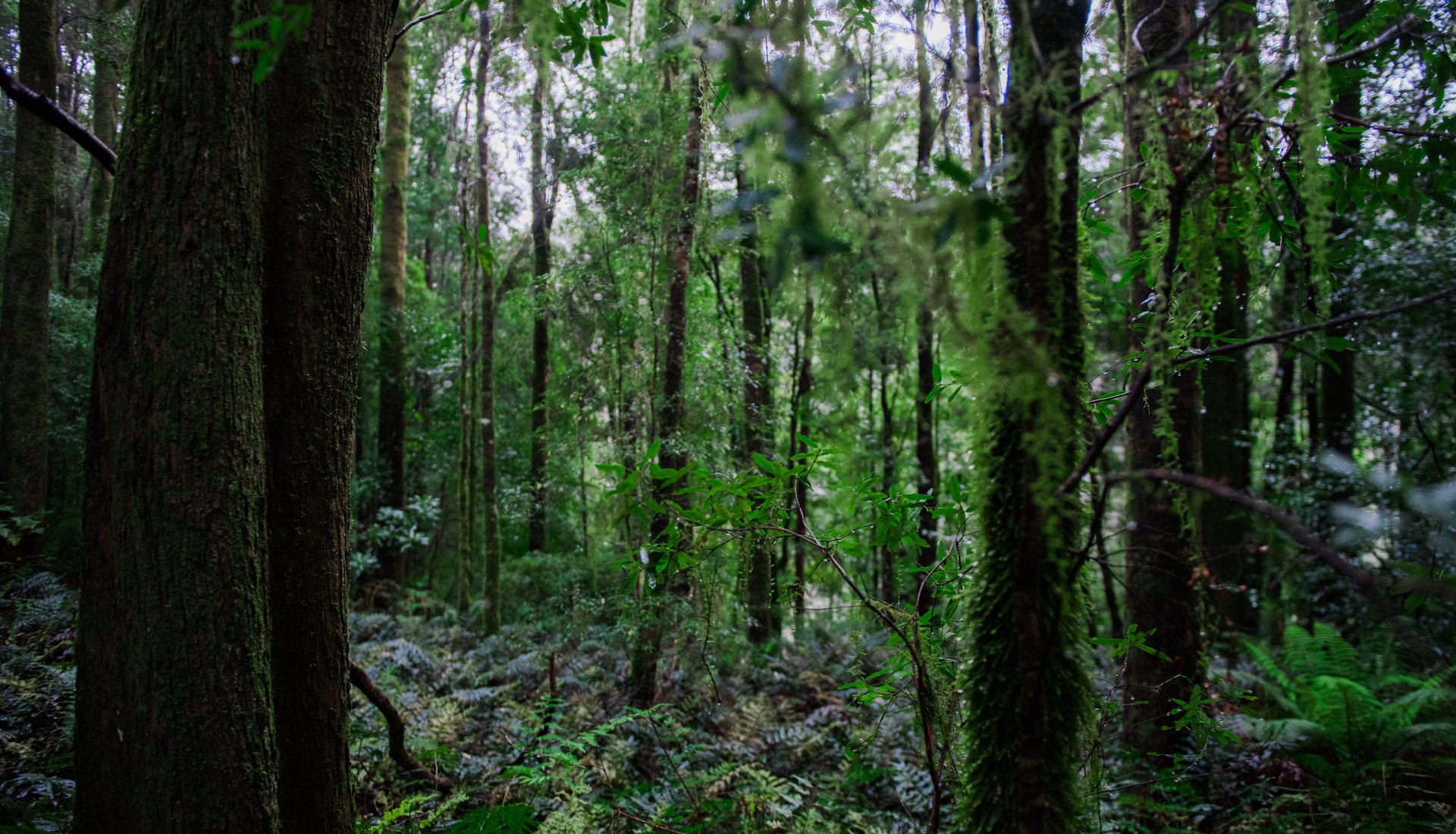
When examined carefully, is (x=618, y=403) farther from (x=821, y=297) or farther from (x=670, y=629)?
(x=821, y=297)

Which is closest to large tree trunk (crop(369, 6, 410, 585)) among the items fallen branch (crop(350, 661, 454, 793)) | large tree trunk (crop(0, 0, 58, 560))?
large tree trunk (crop(0, 0, 58, 560))

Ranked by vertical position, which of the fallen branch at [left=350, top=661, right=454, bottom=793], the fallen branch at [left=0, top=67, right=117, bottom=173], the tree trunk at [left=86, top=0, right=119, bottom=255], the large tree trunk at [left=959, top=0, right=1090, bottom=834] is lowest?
the fallen branch at [left=350, top=661, right=454, bottom=793]

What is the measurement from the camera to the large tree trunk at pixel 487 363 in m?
9.27

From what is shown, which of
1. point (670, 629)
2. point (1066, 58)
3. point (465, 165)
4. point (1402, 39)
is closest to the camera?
point (1066, 58)

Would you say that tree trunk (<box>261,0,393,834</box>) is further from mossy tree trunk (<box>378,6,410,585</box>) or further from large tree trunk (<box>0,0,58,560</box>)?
mossy tree trunk (<box>378,6,410,585</box>)

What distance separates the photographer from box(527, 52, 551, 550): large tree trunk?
9188 millimetres

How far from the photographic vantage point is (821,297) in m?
1.26

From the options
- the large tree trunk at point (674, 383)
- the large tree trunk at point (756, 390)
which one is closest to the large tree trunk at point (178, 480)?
the large tree trunk at point (674, 383)

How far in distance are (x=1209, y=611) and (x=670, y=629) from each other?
19.0 ft

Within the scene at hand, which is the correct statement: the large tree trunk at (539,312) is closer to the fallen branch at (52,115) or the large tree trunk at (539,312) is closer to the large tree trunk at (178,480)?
the fallen branch at (52,115)

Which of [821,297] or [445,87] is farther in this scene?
[445,87]

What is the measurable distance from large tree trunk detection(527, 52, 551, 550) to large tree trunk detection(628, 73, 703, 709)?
5.66 feet

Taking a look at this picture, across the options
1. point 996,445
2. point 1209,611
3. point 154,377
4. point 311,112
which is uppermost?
point 311,112

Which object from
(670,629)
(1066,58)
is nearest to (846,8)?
(1066,58)
